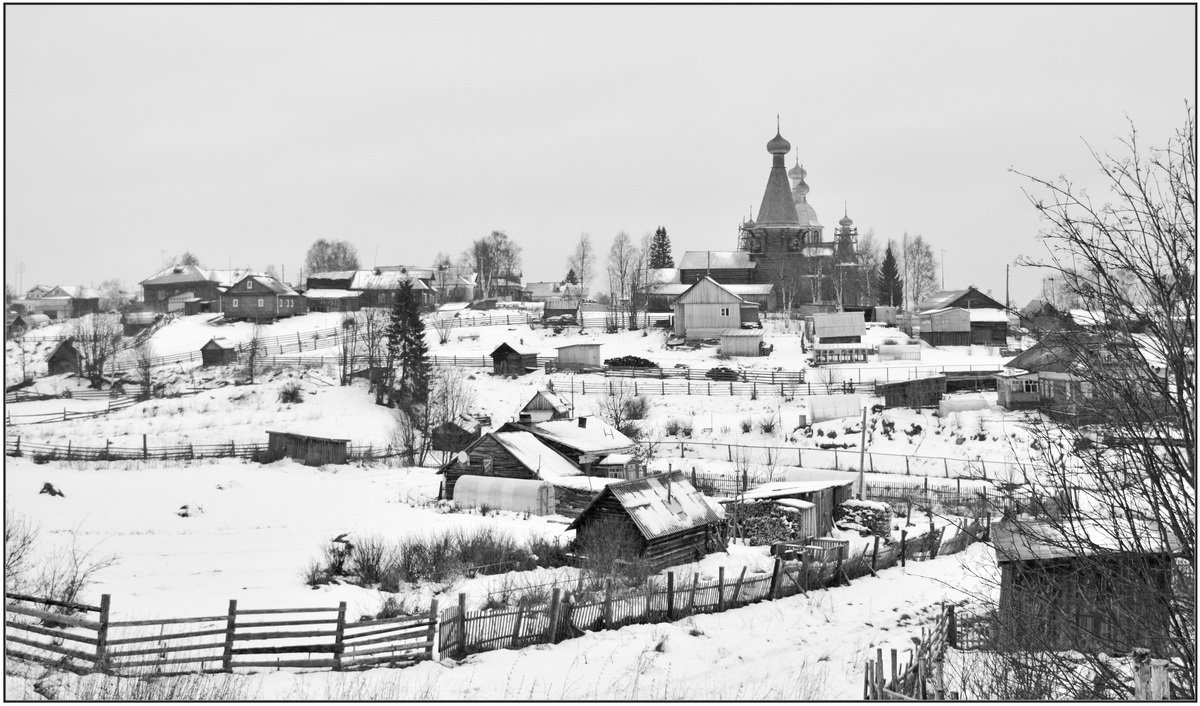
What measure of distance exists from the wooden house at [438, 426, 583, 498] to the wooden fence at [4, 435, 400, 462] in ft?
29.3

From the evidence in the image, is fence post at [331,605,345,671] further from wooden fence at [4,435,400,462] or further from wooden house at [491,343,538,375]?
wooden house at [491,343,538,375]

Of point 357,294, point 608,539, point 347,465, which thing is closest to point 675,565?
point 608,539

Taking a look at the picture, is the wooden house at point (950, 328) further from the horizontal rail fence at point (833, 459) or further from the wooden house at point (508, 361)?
the wooden house at point (508, 361)

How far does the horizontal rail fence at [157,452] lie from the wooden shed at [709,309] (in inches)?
1103

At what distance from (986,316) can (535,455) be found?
42.8 meters

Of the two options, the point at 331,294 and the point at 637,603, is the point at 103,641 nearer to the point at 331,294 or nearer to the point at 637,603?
the point at 637,603

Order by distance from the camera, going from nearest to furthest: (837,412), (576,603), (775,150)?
(576,603) < (837,412) < (775,150)

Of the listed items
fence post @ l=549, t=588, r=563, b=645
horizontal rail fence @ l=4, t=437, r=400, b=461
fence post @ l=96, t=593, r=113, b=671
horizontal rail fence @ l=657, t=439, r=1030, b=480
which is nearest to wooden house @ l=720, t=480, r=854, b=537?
horizontal rail fence @ l=657, t=439, r=1030, b=480

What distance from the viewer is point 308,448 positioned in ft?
131

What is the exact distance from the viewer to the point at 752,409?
47.7 metres

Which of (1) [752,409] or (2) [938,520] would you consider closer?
(2) [938,520]

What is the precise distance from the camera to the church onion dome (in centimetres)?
9244

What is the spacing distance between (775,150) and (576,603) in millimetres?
79650

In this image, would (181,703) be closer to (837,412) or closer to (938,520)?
(938,520)
